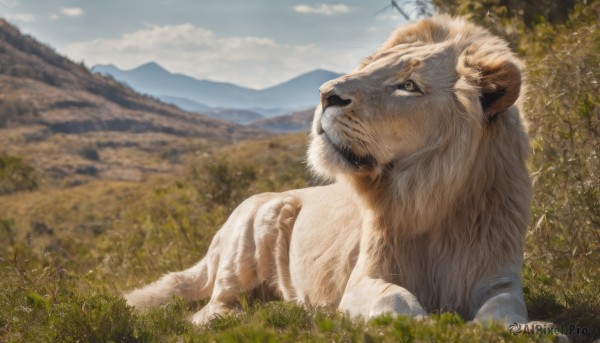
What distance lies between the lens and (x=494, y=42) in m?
4.41

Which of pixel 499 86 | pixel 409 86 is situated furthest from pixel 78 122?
pixel 499 86

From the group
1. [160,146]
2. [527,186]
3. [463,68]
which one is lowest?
[160,146]

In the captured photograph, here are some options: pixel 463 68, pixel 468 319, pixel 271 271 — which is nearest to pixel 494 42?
pixel 463 68

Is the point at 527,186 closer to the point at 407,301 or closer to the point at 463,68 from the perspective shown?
the point at 463,68

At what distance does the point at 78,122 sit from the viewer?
457 ft

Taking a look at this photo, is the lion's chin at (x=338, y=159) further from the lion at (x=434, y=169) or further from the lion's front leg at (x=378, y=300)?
the lion's front leg at (x=378, y=300)

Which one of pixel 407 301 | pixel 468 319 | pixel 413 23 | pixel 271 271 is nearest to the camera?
pixel 407 301

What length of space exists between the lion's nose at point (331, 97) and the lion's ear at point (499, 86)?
2.55ft

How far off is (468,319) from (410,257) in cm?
48

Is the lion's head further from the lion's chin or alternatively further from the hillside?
the hillside

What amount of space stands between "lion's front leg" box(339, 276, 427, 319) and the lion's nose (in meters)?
1.05

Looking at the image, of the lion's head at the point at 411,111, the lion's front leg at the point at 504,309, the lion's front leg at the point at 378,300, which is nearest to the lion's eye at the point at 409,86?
the lion's head at the point at 411,111

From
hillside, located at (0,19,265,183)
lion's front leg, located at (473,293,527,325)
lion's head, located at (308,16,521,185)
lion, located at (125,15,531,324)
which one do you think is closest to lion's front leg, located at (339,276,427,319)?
lion, located at (125,15,531,324)

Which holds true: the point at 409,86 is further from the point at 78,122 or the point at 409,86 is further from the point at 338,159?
the point at 78,122
